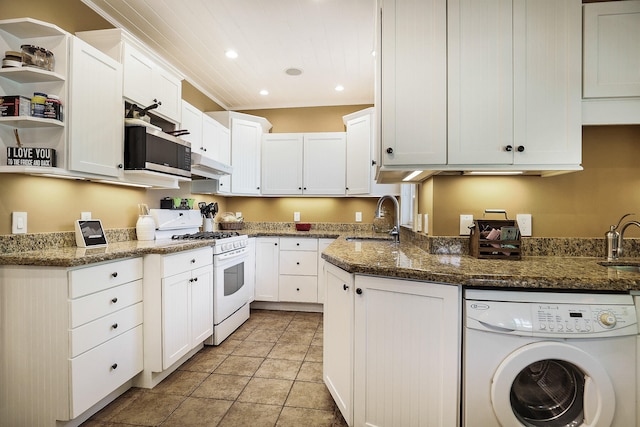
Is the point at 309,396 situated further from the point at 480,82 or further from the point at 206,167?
the point at 206,167

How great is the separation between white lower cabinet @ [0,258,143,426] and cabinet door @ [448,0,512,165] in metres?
2.18

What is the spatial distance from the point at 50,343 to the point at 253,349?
59.5 inches

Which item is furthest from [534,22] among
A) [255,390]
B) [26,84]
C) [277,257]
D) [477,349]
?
[277,257]

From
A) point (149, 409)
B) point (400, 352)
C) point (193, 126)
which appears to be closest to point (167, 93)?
point (193, 126)

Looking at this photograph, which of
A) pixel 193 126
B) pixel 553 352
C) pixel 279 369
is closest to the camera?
pixel 553 352

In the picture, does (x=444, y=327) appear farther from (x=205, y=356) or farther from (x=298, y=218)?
(x=298, y=218)

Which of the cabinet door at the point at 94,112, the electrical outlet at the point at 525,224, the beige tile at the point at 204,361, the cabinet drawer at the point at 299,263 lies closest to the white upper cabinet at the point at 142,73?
the cabinet door at the point at 94,112

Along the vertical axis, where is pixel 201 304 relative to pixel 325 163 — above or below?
below

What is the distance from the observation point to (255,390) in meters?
2.10

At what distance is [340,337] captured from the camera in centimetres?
169

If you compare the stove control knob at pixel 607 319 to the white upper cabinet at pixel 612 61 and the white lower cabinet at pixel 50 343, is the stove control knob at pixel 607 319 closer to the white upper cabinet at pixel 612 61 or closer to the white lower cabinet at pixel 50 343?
the white upper cabinet at pixel 612 61

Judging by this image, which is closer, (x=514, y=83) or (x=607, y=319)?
(x=607, y=319)

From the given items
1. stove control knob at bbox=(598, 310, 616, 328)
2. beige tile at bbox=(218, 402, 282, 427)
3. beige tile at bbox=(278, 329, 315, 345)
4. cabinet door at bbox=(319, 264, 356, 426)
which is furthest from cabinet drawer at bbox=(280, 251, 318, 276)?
stove control knob at bbox=(598, 310, 616, 328)

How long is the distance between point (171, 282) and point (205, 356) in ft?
2.77
